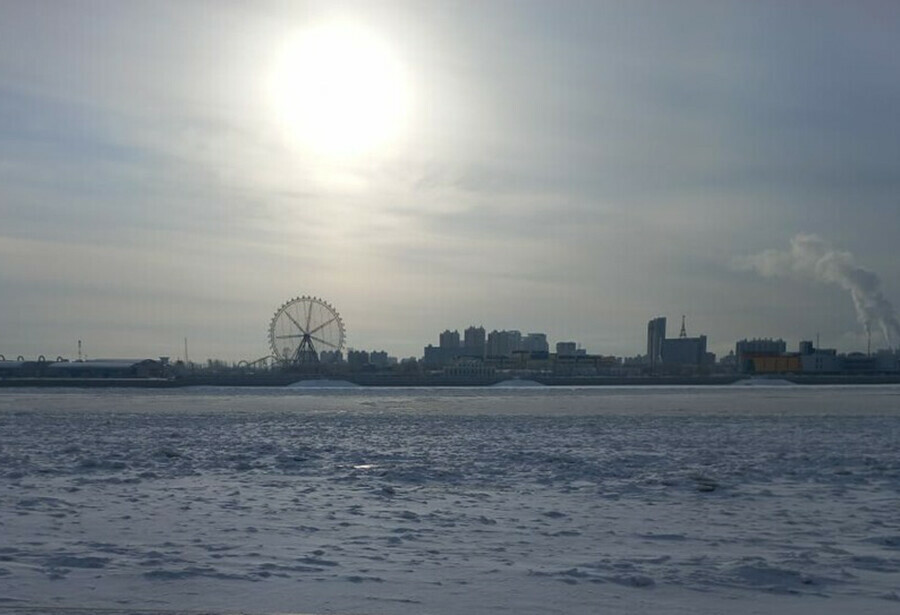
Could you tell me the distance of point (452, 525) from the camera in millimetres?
15516

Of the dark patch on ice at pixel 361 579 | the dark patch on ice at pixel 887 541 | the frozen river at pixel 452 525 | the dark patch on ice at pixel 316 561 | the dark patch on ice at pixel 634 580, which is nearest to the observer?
the frozen river at pixel 452 525

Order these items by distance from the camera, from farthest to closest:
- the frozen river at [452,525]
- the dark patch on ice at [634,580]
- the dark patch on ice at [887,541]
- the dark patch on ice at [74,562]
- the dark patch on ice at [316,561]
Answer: the dark patch on ice at [887,541] < the dark patch on ice at [316,561] < the dark patch on ice at [74,562] < the dark patch on ice at [634,580] < the frozen river at [452,525]

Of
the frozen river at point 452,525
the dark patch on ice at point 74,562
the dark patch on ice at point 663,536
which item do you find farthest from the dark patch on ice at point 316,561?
the dark patch on ice at point 663,536

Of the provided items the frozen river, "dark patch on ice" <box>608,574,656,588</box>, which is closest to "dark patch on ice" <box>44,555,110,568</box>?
the frozen river

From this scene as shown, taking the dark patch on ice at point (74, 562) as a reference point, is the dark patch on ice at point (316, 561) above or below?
below

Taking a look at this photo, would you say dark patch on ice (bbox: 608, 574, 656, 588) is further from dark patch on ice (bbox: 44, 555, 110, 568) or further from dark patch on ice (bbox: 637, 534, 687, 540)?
dark patch on ice (bbox: 44, 555, 110, 568)

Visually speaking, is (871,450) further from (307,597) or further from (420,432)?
(307,597)

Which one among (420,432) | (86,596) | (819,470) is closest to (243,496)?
(86,596)

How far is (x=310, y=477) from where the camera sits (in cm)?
2169

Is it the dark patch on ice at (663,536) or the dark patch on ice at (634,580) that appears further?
the dark patch on ice at (663,536)

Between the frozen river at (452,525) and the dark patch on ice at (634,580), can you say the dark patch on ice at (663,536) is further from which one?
the dark patch on ice at (634,580)

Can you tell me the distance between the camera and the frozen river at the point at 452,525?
36.2ft

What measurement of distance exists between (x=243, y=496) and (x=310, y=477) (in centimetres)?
312

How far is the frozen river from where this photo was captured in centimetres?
1103
